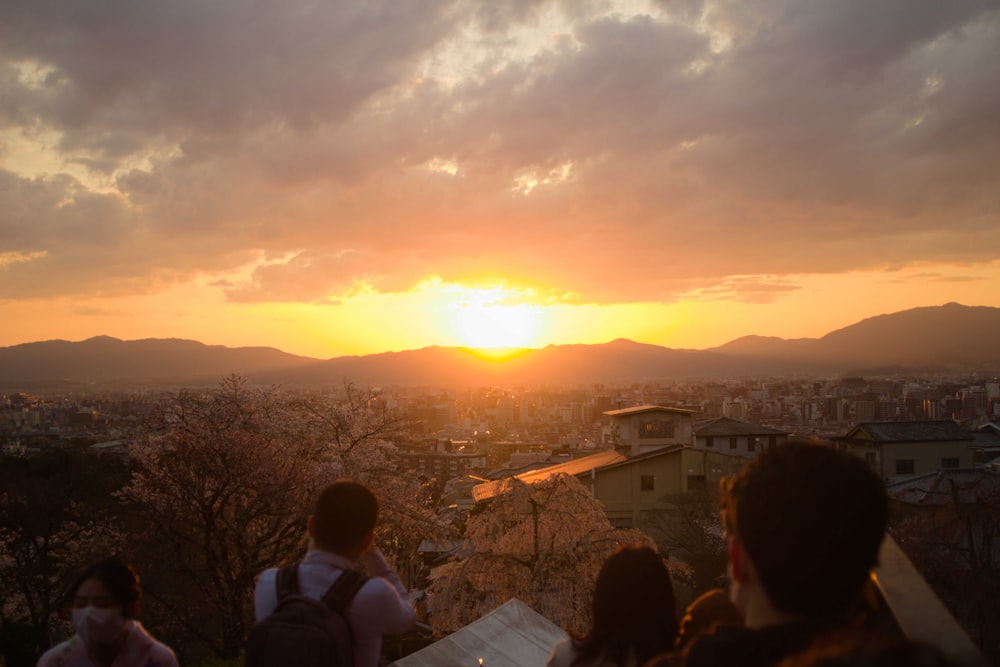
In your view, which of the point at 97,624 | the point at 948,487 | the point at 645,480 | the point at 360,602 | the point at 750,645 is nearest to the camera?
the point at 750,645

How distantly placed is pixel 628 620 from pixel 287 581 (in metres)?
1.39

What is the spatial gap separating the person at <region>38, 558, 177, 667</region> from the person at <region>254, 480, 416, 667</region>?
81cm

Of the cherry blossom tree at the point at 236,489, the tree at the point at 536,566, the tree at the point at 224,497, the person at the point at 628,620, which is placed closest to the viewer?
the person at the point at 628,620

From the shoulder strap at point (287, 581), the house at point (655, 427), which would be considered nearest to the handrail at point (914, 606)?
the shoulder strap at point (287, 581)

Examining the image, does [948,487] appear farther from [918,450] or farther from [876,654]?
[876,654]

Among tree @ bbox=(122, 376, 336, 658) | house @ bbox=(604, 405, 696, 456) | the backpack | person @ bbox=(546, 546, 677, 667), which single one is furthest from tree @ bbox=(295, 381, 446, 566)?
house @ bbox=(604, 405, 696, 456)

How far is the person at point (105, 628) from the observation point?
337cm

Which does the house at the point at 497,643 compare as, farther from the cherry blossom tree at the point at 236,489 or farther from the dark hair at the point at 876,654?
the cherry blossom tree at the point at 236,489

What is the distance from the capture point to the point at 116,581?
11.3 ft

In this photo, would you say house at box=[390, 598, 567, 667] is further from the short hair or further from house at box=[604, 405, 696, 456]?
house at box=[604, 405, 696, 456]

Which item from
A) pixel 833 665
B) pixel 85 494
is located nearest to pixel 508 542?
pixel 85 494

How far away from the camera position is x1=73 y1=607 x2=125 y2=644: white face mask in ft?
11.0

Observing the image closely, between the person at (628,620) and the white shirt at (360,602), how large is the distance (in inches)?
27.3

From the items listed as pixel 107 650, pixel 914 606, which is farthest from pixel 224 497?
pixel 914 606
